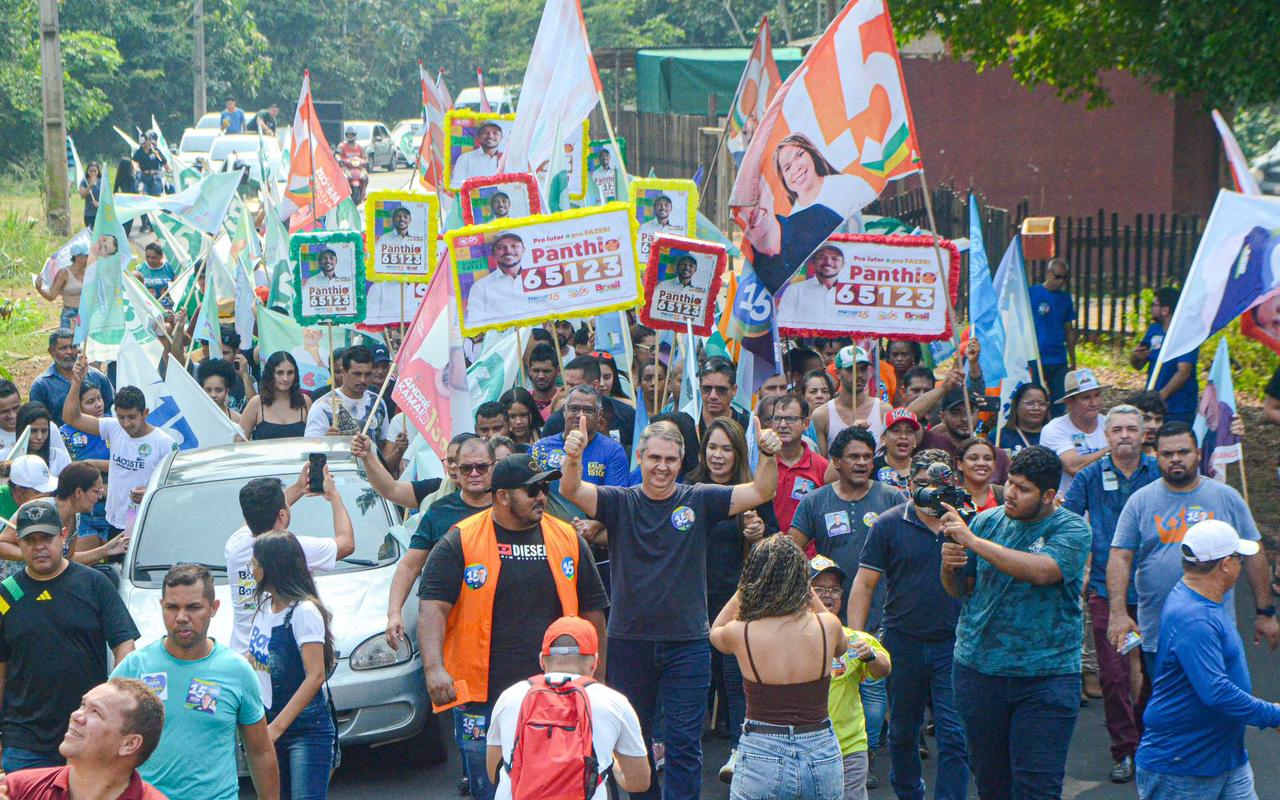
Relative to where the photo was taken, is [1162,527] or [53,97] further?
[53,97]

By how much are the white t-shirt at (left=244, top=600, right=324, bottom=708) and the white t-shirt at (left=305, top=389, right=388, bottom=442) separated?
4491mm

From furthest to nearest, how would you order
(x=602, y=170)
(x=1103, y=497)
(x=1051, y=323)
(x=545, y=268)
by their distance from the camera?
(x=602, y=170), (x=1051, y=323), (x=545, y=268), (x=1103, y=497)

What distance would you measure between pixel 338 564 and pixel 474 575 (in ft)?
7.05

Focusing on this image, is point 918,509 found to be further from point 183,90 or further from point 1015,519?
point 183,90

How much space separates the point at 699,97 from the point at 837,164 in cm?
2230

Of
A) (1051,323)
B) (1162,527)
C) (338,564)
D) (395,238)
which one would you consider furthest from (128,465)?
(1051,323)

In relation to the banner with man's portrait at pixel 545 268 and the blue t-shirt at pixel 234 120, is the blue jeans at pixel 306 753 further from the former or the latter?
the blue t-shirt at pixel 234 120

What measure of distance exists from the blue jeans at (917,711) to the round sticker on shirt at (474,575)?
1.83 meters

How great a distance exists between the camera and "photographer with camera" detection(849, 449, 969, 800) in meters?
6.66

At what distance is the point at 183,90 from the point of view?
179 feet

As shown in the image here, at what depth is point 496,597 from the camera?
607cm

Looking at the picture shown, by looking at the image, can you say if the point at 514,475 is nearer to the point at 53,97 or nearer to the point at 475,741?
the point at 475,741

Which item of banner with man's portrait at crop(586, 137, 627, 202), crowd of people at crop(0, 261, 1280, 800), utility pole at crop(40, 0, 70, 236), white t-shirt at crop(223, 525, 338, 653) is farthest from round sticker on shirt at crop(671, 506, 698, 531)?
utility pole at crop(40, 0, 70, 236)

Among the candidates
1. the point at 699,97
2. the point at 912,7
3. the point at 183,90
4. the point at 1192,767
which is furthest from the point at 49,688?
the point at 183,90
